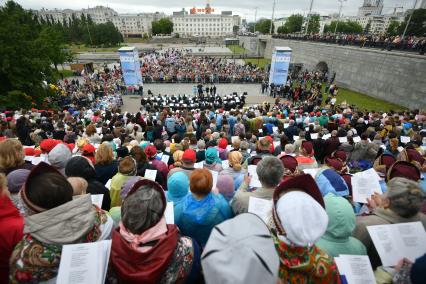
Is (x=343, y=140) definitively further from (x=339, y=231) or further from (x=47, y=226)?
(x=47, y=226)

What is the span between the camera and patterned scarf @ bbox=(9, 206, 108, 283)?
1.86m

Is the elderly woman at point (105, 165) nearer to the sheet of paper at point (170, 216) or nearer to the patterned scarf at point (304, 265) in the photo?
the sheet of paper at point (170, 216)

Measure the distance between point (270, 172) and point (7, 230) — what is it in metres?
2.95

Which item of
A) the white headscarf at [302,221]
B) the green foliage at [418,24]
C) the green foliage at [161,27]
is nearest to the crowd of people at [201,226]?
the white headscarf at [302,221]

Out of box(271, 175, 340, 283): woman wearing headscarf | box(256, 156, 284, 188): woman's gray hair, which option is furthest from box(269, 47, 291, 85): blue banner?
box(271, 175, 340, 283): woman wearing headscarf

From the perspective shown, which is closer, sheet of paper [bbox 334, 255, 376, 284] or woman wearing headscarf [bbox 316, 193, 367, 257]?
sheet of paper [bbox 334, 255, 376, 284]

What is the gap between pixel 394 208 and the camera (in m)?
2.44

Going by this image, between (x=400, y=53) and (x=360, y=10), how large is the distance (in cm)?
18058

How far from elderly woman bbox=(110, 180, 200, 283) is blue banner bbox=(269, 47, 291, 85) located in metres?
22.7

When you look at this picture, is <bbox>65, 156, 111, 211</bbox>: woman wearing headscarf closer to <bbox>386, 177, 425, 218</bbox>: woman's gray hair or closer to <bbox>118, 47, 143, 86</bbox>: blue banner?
<bbox>386, 177, 425, 218</bbox>: woman's gray hair

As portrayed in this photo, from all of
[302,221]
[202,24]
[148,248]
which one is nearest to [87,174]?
[148,248]

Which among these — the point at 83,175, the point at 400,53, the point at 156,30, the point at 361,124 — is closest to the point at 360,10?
the point at 156,30

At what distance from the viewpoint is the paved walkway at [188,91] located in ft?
76.4

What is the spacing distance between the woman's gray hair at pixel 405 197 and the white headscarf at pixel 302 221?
4.25 ft
